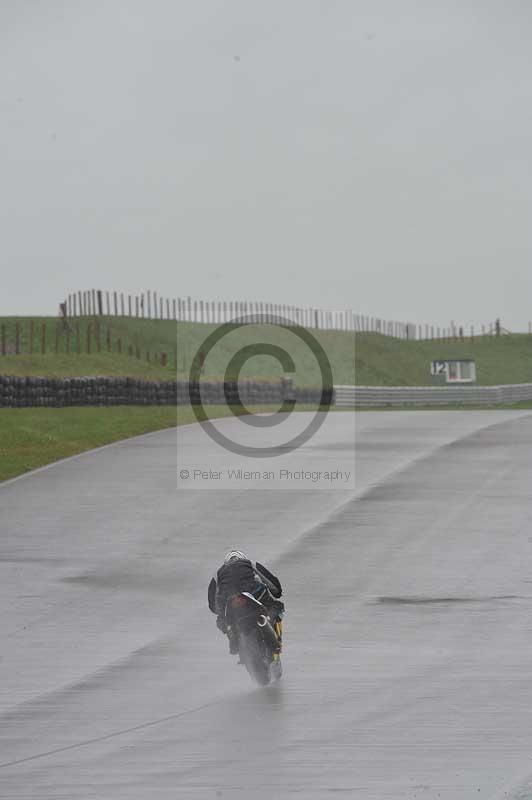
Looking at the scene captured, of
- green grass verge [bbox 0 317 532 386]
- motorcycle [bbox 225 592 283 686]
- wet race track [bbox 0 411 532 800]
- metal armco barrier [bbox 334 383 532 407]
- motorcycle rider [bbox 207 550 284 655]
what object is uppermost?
green grass verge [bbox 0 317 532 386]

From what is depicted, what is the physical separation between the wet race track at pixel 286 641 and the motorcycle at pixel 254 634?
0.18 m

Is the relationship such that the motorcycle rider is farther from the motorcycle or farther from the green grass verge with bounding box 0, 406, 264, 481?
the green grass verge with bounding box 0, 406, 264, 481

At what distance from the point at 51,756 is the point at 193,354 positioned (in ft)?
316

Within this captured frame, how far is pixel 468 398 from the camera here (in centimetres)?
5831

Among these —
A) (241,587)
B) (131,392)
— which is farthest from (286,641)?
(131,392)

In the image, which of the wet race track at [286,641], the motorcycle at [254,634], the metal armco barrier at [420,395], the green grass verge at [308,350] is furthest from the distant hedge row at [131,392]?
the green grass verge at [308,350]

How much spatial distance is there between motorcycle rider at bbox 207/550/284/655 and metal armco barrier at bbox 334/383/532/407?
134ft

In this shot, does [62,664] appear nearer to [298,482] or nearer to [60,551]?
[60,551]

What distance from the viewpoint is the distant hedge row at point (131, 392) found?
41188mm

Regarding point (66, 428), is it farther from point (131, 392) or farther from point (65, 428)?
point (131, 392)

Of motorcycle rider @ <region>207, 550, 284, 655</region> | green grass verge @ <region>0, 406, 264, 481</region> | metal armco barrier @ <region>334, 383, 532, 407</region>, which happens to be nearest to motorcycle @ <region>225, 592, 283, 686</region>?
motorcycle rider @ <region>207, 550, 284, 655</region>

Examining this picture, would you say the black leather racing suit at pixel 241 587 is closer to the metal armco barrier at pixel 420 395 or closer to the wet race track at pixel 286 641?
the wet race track at pixel 286 641

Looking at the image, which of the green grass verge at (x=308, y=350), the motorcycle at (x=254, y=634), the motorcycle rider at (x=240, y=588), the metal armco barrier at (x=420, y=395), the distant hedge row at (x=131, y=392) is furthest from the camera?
the green grass verge at (x=308, y=350)

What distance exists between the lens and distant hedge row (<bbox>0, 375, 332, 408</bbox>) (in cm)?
4119
